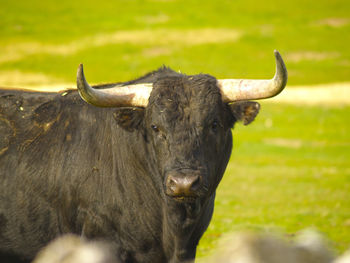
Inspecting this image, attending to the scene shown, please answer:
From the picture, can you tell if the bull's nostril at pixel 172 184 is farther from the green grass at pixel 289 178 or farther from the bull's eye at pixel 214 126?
the green grass at pixel 289 178

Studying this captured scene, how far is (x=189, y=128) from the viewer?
5.96m

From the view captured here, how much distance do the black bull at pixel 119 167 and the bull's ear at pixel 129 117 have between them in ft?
0.04

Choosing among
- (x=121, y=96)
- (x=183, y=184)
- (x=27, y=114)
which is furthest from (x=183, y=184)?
(x=27, y=114)

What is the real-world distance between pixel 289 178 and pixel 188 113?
43.5 ft

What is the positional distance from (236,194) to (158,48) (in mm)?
47308

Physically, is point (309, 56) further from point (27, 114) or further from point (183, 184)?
point (183, 184)

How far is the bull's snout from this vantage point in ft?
17.8

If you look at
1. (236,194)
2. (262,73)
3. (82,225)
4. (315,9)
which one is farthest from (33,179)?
(315,9)

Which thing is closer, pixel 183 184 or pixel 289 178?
pixel 183 184

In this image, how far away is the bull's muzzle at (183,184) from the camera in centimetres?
543

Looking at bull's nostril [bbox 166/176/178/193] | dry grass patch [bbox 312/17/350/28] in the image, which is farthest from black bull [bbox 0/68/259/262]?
dry grass patch [bbox 312/17/350/28]

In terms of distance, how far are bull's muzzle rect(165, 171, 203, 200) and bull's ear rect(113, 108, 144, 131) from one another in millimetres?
963

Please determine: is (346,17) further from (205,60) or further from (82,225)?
(82,225)

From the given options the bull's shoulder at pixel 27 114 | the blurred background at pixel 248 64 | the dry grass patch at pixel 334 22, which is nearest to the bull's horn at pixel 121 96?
the bull's shoulder at pixel 27 114
